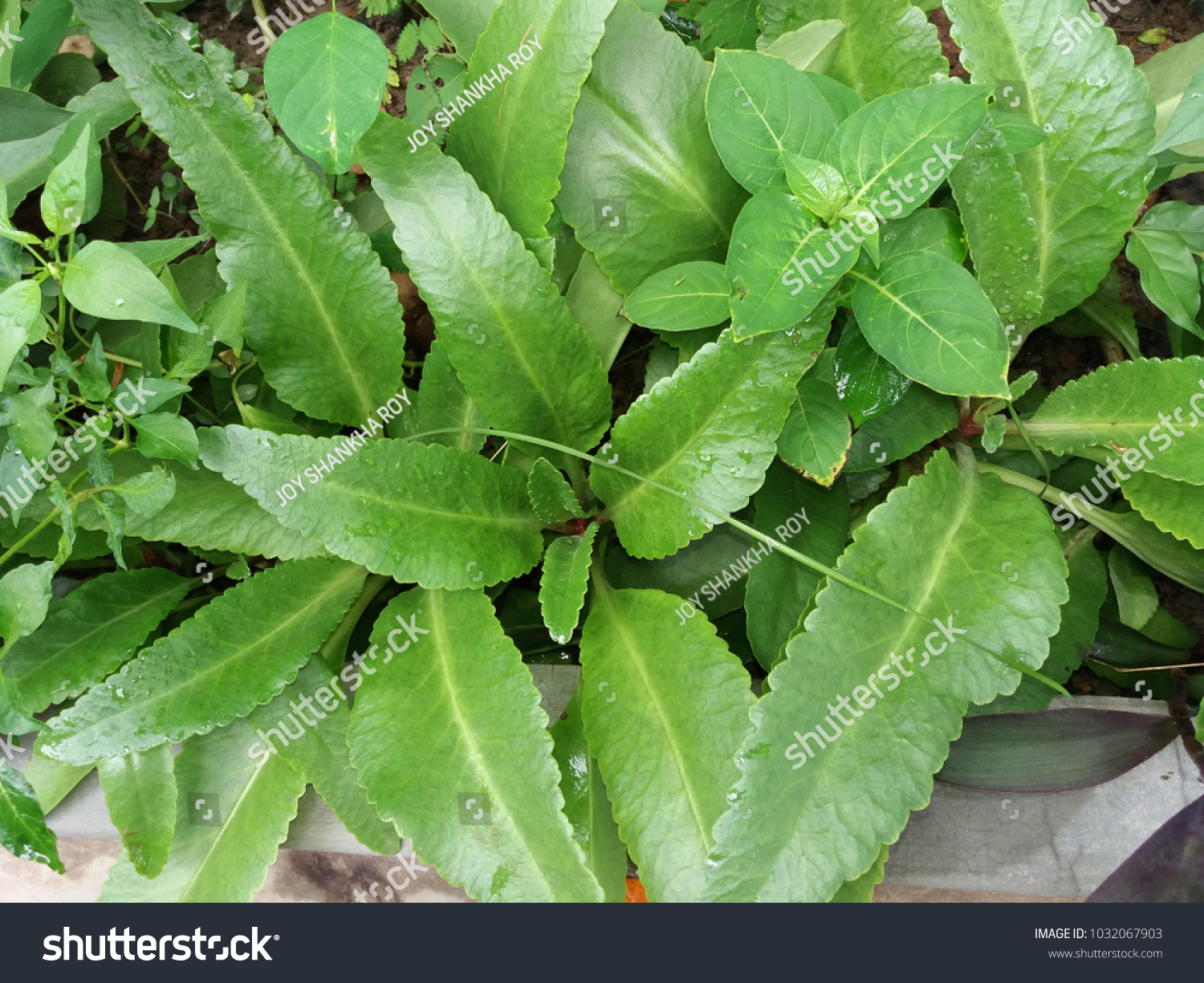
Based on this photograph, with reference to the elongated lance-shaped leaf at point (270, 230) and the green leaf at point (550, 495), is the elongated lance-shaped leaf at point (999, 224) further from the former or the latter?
the elongated lance-shaped leaf at point (270, 230)

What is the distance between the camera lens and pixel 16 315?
95 cm

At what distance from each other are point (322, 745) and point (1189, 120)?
132 centimetres

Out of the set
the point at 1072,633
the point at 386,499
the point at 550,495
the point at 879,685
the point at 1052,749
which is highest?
the point at 386,499

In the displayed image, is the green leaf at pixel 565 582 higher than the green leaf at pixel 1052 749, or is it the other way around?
the green leaf at pixel 565 582

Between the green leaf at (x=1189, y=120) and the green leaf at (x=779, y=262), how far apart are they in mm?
391

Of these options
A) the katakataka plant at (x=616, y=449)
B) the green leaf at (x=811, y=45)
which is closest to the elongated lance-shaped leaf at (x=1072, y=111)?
the katakataka plant at (x=616, y=449)

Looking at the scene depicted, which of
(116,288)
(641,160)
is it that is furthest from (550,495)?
(116,288)

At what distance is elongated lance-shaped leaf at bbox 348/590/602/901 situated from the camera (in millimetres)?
1033

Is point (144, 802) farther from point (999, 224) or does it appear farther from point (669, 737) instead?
point (999, 224)

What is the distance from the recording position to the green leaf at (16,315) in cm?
95

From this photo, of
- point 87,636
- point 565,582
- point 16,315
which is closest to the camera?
point 16,315
